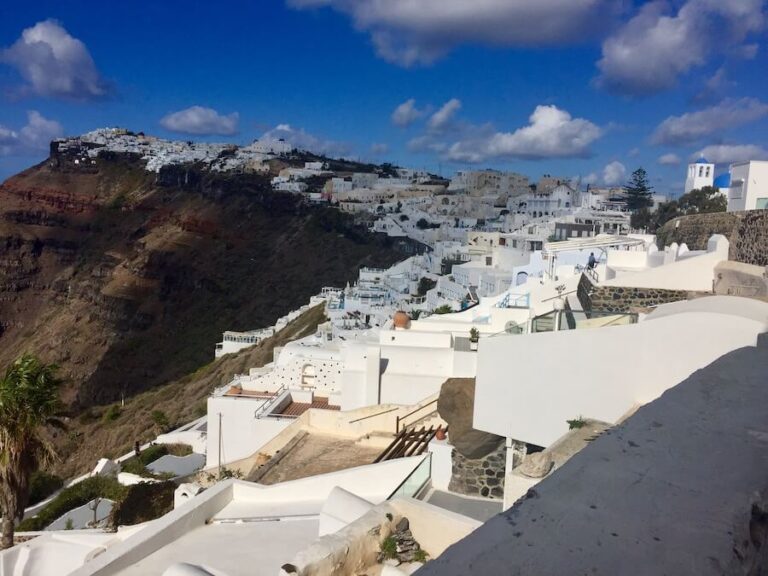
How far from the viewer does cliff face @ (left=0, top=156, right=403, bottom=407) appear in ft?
173

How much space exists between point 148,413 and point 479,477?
24382mm

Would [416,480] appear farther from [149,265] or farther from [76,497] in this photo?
[149,265]

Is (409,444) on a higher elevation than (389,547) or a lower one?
lower

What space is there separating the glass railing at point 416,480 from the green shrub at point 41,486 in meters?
12.2

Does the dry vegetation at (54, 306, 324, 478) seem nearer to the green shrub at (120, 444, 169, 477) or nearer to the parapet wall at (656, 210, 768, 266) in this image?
the green shrub at (120, 444, 169, 477)

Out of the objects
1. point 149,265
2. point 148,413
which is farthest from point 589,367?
point 149,265

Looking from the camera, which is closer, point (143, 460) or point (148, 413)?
point (143, 460)

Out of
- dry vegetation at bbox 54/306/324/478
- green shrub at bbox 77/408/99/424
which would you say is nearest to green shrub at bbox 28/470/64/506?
dry vegetation at bbox 54/306/324/478

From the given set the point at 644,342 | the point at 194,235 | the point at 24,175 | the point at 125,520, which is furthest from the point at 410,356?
the point at 24,175

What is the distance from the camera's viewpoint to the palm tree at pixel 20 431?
376 inches

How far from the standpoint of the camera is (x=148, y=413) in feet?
94.3

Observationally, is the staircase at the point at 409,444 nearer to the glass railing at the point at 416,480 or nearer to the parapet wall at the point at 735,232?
the glass railing at the point at 416,480

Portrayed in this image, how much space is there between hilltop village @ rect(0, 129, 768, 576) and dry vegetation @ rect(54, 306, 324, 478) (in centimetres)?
609

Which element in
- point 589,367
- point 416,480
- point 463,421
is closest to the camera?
point 589,367
